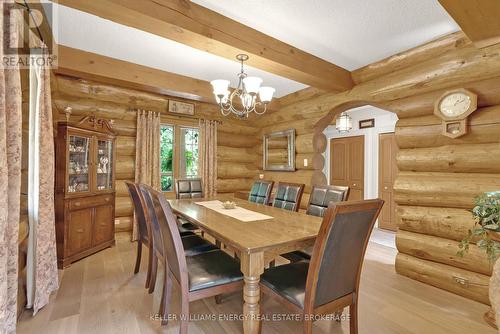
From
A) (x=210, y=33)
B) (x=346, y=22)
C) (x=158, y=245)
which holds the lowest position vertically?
(x=158, y=245)

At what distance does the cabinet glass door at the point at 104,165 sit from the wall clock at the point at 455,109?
13.7 feet

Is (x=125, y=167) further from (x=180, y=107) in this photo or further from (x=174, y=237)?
(x=174, y=237)

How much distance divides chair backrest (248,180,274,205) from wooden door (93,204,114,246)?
2.07 metres

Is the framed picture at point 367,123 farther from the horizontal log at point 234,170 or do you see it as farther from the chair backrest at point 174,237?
the chair backrest at point 174,237

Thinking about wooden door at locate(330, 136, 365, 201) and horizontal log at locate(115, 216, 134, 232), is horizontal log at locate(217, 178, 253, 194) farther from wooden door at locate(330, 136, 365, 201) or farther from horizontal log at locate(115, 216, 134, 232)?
wooden door at locate(330, 136, 365, 201)

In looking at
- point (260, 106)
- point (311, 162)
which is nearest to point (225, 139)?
point (260, 106)

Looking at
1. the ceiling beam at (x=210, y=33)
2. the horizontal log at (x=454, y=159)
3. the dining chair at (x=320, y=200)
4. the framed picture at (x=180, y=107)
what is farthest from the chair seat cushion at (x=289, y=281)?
the framed picture at (x=180, y=107)

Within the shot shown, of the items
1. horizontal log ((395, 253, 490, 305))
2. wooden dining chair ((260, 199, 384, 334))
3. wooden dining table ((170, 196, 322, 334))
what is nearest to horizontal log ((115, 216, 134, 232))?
wooden dining table ((170, 196, 322, 334))

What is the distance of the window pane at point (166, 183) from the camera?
4.43 meters

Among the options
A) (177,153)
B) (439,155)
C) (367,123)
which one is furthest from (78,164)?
(367,123)

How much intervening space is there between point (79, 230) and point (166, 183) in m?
1.60

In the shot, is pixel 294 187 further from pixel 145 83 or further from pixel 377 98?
pixel 145 83

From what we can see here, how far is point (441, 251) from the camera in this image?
8.29 ft

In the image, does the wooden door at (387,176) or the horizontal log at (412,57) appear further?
the wooden door at (387,176)
